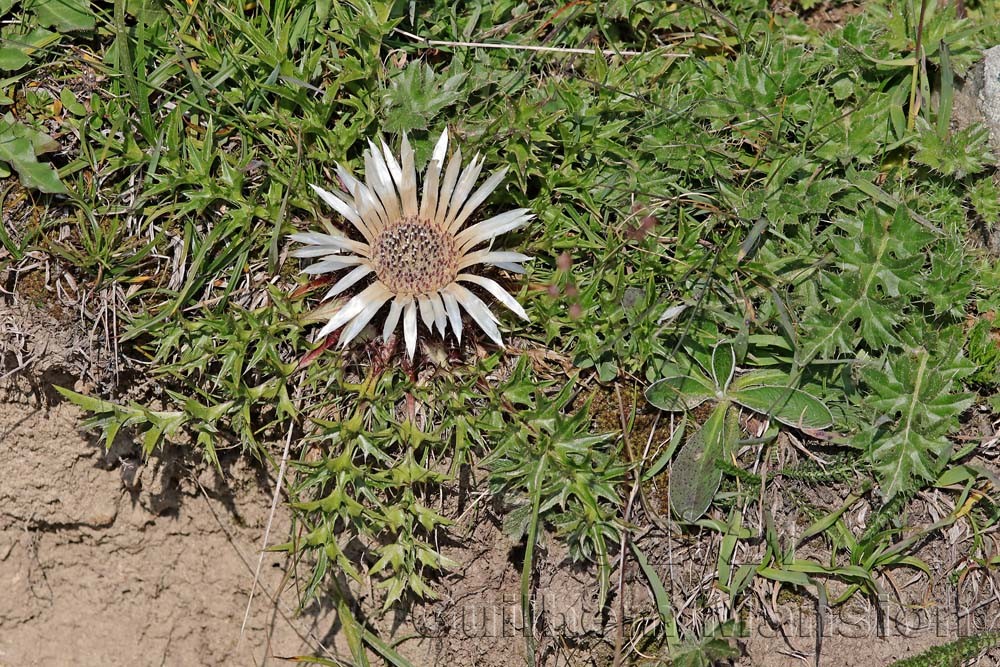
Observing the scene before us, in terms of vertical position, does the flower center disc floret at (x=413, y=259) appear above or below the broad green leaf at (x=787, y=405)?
above

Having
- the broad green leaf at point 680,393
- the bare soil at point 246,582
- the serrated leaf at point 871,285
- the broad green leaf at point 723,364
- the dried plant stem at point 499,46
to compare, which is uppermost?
the dried plant stem at point 499,46

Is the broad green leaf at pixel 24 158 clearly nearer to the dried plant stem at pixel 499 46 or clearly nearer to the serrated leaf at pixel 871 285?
the dried plant stem at pixel 499 46

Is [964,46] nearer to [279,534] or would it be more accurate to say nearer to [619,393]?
[619,393]

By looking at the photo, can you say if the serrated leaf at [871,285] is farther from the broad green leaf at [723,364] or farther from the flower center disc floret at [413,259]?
the flower center disc floret at [413,259]

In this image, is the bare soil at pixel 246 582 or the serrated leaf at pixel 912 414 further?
the bare soil at pixel 246 582

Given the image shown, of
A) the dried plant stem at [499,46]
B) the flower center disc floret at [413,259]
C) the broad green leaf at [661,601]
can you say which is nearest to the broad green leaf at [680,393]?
the broad green leaf at [661,601]

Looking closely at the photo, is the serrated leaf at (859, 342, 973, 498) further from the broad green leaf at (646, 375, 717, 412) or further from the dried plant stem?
the dried plant stem

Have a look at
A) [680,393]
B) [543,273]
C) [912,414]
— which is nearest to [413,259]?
[543,273]
